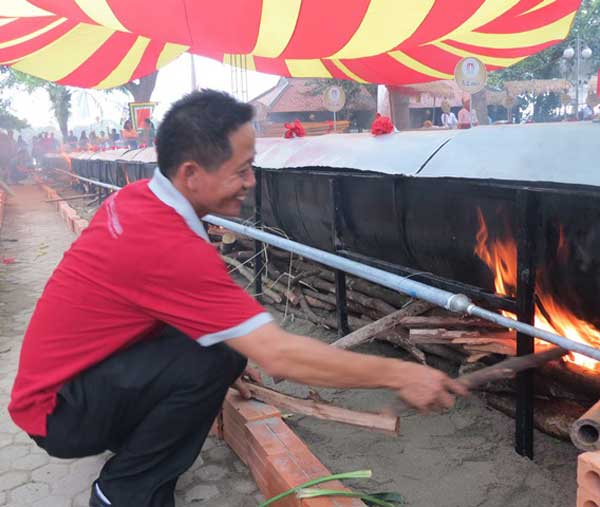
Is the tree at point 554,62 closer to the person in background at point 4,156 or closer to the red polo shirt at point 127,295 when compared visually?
the person in background at point 4,156

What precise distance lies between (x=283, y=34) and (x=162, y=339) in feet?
16.3

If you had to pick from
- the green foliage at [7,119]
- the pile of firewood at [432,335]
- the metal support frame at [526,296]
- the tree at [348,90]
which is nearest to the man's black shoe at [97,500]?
the pile of firewood at [432,335]

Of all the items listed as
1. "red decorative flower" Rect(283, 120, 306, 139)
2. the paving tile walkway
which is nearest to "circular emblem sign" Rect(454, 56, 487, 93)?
"red decorative flower" Rect(283, 120, 306, 139)

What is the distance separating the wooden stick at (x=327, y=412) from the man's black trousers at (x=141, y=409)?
2.01 feet

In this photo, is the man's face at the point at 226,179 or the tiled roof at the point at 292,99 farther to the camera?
the tiled roof at the point at 292,99

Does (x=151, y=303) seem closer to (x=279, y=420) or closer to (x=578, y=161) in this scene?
(x=279, y=420)

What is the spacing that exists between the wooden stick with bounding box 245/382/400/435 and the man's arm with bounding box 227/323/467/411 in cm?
56

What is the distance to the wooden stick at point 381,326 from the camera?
3246 mm

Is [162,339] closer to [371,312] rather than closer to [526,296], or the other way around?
[526,296]

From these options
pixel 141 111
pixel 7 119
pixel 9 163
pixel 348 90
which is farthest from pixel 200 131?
pixel 7 119

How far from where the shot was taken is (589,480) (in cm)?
140

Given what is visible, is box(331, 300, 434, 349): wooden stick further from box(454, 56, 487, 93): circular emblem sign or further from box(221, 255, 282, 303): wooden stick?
box(454, 56, 487, 93): circular emblem sign

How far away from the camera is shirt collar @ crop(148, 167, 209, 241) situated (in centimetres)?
173

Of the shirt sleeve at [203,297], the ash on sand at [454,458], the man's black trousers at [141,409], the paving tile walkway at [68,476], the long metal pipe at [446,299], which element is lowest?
the ash on sand at [454,458]
